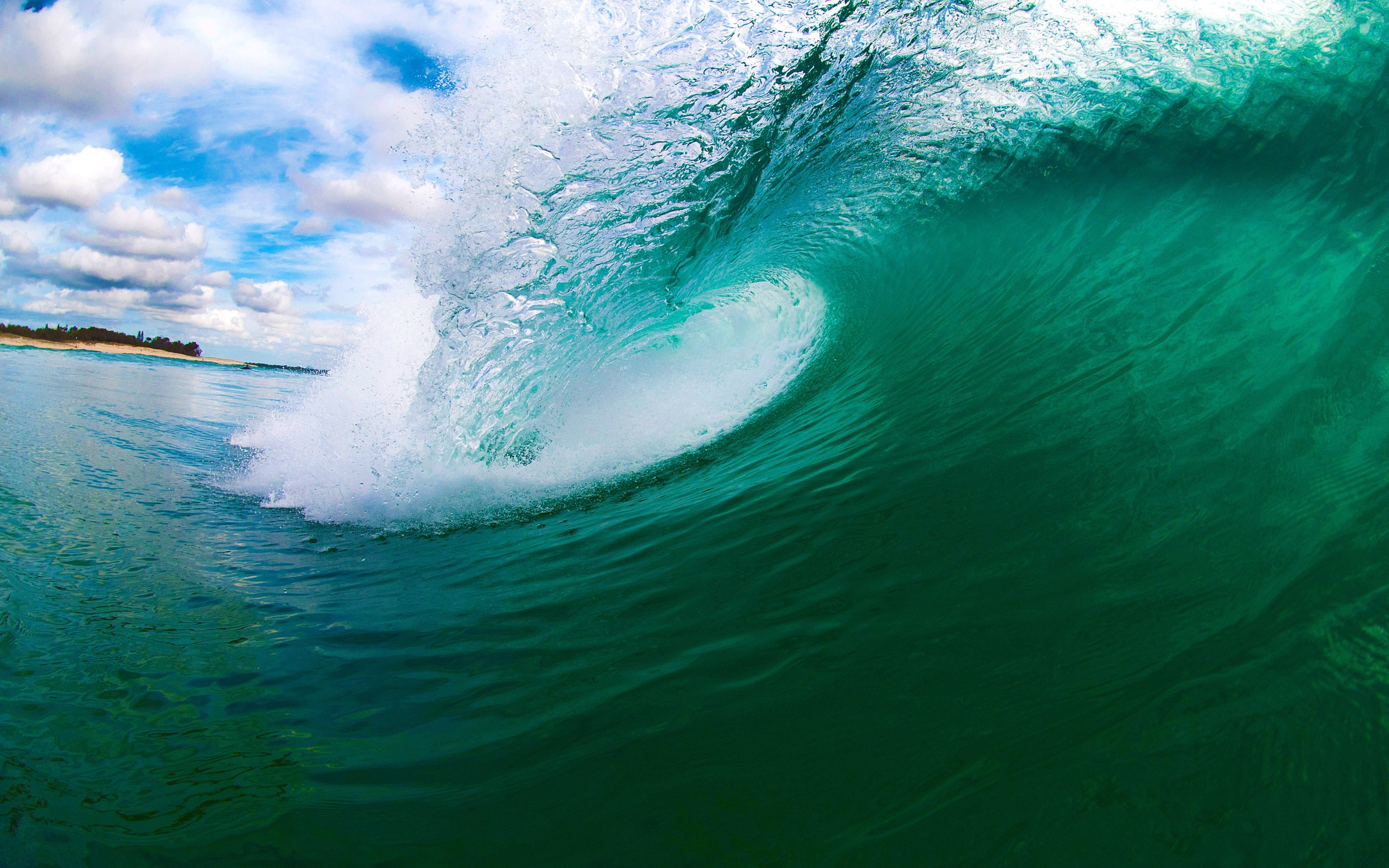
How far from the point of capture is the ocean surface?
1.58 m

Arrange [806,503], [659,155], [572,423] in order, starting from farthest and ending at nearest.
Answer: [572,423] < [659,155] < [806,503]

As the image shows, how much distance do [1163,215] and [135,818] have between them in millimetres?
6757

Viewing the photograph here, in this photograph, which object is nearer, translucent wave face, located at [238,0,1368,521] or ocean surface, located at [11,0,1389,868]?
ocean surface, located at [11,0,1389,868]

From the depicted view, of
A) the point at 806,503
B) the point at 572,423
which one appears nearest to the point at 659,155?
the point at 572,423

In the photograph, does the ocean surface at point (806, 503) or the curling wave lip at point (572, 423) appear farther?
the curling wave lip at point (572, 423)

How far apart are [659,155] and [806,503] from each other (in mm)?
3645

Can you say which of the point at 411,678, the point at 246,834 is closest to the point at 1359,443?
the point at 411,678

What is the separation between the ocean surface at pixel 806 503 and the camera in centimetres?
158

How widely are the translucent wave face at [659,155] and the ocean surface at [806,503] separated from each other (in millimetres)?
38

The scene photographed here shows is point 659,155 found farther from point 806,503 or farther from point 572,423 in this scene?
point 806,503

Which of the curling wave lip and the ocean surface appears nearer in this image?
the ocean surface

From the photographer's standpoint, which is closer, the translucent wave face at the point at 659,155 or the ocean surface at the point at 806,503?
the ocean surface at the point at 806,503

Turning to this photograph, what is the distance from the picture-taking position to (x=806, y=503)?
3604mm

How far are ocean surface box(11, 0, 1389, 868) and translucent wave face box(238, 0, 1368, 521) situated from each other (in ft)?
0.13
